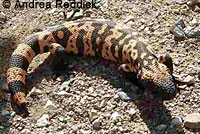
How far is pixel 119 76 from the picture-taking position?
15.3 feet

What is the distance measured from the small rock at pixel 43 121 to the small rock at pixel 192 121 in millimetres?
1386

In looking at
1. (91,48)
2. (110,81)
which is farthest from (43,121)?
(91,48)

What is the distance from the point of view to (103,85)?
4.55 m

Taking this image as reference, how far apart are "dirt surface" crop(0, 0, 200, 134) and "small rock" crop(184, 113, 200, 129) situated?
0.17ft

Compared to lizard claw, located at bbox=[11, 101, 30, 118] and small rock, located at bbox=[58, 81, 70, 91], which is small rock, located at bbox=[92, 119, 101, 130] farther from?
lizard claw, located at bbox=[11, 101, 30, 118]

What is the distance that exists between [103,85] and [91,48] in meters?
0.60

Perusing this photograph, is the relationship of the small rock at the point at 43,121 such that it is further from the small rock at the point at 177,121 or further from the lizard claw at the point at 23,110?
the small rock at the point at 177,121

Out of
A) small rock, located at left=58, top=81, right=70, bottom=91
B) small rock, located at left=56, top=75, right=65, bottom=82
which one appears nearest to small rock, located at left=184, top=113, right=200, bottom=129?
small rock, located at left=58, top=81, right=70, bottom=91

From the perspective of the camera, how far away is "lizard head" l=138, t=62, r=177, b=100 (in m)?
3.95

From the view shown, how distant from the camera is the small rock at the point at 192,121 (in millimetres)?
3916

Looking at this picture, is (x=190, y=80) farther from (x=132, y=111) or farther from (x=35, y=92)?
(x=35, y=92)

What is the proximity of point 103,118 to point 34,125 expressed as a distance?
706 millimetres

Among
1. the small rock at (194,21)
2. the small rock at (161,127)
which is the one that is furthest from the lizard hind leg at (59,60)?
the small rock at (194,21)

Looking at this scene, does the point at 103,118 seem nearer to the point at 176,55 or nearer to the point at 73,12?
the point at 176,55
